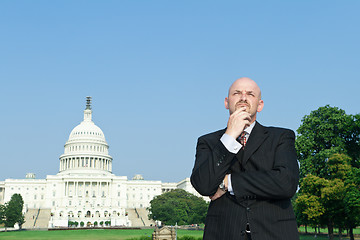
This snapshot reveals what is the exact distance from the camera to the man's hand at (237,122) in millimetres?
3684

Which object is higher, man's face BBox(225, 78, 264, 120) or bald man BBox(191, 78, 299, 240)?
man's face BBox(225, 78, 264, 120)

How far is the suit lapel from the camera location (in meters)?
3.89

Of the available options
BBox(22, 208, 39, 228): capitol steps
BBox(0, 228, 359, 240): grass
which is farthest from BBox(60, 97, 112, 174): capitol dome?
BBox(0, 228, 359, 240): grass

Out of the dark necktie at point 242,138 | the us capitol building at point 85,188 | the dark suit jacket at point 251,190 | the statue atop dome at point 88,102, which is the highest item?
the statue atop dome at point 88,102

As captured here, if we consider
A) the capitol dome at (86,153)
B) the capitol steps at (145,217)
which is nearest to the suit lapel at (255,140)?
the capitol steps at (145,217)

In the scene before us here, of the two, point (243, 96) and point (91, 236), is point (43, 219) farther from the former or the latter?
point (243, 96)

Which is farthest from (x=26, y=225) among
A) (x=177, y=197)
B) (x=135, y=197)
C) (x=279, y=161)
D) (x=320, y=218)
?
(x=279, y=161)

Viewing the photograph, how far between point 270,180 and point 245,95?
833 mm

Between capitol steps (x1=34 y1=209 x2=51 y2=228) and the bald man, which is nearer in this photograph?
the bald man

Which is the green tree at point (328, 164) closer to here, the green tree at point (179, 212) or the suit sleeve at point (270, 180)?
the suit sleeve at point (270, 180)

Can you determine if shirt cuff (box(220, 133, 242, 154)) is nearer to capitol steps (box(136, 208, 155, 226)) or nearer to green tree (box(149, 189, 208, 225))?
green tree (box(149, 189, 208, 225))

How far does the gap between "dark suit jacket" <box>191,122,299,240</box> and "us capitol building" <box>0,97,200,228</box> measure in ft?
406

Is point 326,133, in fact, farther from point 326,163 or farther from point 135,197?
point 135,197

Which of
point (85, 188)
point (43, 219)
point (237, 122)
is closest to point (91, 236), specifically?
point (237, 122)
